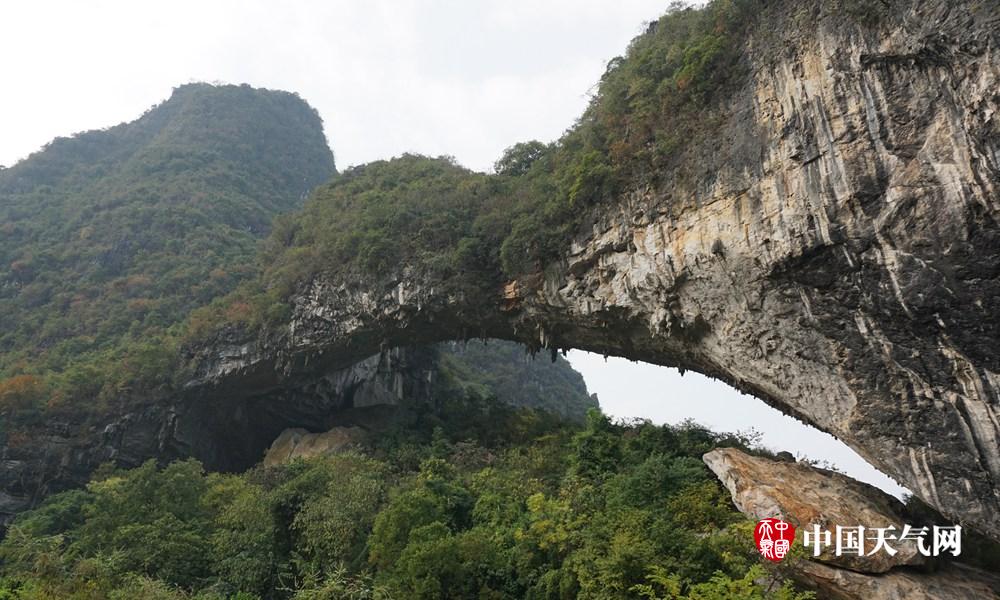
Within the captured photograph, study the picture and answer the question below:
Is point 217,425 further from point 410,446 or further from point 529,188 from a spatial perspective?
point 529,188

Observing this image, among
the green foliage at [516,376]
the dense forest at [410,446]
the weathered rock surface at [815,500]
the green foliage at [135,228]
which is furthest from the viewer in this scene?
the green foliage at [516,376]

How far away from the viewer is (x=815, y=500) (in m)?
9.20

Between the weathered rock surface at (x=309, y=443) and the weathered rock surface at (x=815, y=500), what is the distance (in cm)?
1234

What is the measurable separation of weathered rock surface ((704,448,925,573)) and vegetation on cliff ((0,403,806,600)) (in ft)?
1.31

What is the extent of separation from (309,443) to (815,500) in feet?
52.4

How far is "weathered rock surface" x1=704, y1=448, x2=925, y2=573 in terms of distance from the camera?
829 cm

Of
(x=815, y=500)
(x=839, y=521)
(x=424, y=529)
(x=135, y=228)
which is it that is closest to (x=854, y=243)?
(x=815, y=500)

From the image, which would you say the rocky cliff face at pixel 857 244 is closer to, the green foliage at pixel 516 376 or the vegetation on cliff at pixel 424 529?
the vegetation on cliff at pixel 424 529

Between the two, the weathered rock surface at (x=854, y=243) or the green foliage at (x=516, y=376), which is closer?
the weathered rock surface at (x=854, y=243)

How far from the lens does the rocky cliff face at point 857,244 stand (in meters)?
7.36

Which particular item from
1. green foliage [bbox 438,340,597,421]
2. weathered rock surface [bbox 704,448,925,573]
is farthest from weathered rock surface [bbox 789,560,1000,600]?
green foliage [bbox 438,340,597,421]

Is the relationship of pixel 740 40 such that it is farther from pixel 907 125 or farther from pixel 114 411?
pixel 114 411

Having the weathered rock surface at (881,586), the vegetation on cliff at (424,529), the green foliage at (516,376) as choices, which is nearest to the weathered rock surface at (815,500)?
the weathered rock surface at (881,586)

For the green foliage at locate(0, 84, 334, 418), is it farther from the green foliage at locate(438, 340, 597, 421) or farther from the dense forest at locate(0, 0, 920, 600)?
the green foliage at locate(438, 340, 597, 421)
